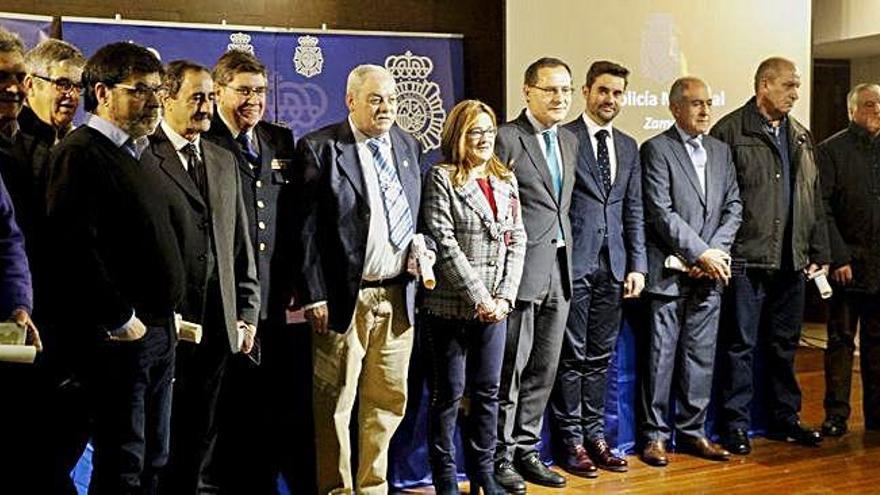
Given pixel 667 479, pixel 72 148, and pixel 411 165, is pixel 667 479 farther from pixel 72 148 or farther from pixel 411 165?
pixel 72 148

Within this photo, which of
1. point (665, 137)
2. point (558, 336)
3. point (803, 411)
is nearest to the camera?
point (558, 336)

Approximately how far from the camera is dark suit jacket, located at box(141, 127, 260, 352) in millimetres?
3264

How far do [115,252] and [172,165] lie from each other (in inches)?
19.7

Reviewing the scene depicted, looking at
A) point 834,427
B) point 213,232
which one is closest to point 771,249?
point 834,427

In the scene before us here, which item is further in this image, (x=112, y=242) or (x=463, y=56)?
(x=463, y=56)

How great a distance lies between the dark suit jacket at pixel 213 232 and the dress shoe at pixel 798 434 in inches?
108

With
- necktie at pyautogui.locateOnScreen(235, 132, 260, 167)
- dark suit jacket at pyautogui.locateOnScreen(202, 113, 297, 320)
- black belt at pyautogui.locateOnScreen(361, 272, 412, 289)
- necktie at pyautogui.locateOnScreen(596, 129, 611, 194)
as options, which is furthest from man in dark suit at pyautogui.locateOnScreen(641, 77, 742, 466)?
necktie at pyautogui.locateOnScreen(235, 132, 260, 167)

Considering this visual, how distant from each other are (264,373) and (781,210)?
249cm

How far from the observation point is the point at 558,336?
14.5 ft

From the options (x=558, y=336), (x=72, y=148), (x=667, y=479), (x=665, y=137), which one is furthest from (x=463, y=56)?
(x=72, y=148)

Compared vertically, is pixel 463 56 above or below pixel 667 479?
above

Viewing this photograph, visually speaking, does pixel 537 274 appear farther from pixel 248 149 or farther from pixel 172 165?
pixel 172 165

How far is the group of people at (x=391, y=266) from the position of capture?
9.54ft

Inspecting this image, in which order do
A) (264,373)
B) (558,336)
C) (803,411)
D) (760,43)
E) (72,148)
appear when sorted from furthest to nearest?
(760,43), (803,411), (558,336), (264,373), (72,148)
